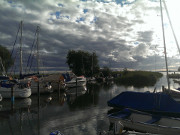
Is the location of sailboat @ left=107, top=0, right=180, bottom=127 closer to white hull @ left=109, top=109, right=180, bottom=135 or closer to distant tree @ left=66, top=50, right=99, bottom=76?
white hull @ left=109, top=109, right=180, bottom=135

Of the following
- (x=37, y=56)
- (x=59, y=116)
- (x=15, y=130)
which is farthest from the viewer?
(x=37, y=56)

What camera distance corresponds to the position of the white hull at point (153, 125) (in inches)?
385

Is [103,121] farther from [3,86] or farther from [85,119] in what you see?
[3,86]

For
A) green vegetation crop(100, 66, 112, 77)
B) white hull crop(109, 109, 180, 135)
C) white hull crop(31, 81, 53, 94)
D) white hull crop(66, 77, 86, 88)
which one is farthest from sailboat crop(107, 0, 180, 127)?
green vegetation crop(100, 66, 112, 77)

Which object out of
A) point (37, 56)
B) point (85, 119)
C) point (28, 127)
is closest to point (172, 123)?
point (85, 119)

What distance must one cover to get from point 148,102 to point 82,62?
5993cm

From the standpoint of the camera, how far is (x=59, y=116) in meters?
16.1

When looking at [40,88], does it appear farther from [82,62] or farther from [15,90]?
[82,62]

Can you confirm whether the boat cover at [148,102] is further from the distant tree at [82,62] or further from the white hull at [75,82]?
the distant tree at [82,62]

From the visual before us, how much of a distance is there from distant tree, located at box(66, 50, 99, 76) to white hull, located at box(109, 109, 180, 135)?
61.8 meters

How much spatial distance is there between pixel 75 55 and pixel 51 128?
2577 inches

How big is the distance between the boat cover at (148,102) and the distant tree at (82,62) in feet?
187

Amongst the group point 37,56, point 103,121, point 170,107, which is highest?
point 37,56

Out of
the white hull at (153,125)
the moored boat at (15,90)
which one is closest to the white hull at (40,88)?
the moored boat at (15,90)
